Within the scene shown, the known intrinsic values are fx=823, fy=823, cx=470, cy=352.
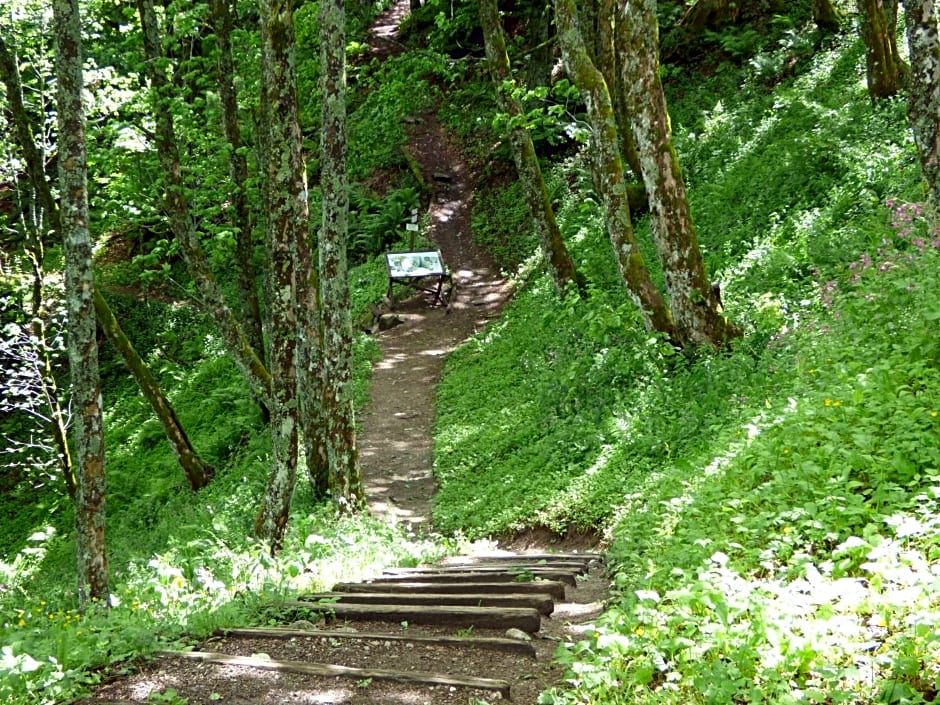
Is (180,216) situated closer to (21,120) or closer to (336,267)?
(21,120)

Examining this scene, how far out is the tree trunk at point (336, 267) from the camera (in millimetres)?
10336

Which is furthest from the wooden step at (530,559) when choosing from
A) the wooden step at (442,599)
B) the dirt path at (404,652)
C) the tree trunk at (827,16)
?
the tree trunk at (827,16)

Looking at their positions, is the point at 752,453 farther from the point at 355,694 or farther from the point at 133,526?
the point at 133,526

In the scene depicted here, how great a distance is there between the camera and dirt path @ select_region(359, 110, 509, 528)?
13.6 metres

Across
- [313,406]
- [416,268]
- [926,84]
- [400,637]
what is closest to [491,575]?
[400,637]

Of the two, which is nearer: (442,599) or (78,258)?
(442,599)

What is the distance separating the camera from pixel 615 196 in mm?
11930

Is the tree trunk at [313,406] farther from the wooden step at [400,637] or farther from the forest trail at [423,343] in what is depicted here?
the wooden step at [400,637]

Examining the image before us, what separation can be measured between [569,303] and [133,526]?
9640mm

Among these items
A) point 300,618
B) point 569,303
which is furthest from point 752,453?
point 569,303

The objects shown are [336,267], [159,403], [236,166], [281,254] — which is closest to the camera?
[281,254]

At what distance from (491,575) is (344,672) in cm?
231

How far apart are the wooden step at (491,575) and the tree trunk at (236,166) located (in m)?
8.10

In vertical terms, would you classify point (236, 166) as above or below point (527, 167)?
above
